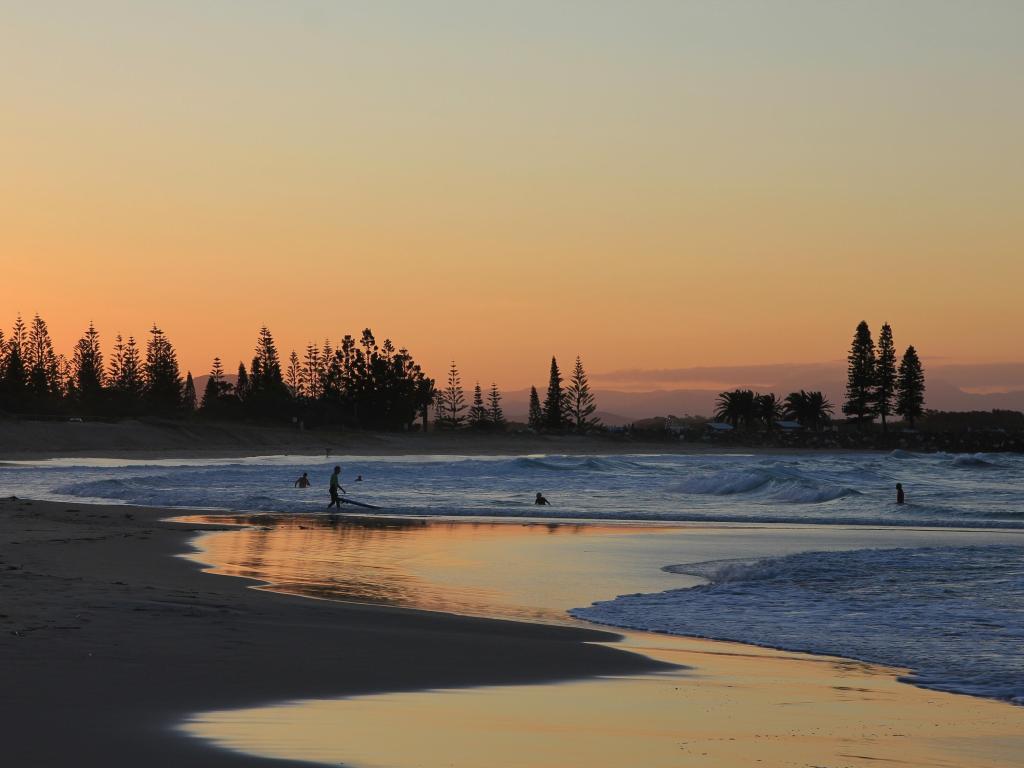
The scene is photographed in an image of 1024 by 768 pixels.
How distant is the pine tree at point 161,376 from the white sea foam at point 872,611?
15061 centimetres

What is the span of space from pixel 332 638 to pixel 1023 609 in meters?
9.44

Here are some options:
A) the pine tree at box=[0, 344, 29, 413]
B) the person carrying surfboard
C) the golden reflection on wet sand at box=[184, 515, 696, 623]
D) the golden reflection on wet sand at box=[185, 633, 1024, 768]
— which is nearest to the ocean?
the golden reflection on wet sand at box=[184, 515, 696, 623]

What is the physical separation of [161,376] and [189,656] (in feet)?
546

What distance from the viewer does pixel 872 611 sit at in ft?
50.0

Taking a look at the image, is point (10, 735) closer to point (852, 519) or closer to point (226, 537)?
point (226, 537)

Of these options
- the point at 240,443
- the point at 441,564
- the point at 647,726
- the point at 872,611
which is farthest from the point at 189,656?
the point at 240,443

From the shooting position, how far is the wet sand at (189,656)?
24.4 feet

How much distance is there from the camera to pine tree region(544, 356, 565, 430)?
7347 inches

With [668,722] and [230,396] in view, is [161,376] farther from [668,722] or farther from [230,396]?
[668,722]

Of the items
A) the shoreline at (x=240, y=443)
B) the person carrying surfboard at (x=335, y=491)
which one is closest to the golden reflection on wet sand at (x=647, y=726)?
the person carrying surfboard at (x=335, y=491)

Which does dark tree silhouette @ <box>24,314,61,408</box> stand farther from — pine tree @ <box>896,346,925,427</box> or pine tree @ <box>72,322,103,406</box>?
pine tree @ <box>896,346,925,427</box>

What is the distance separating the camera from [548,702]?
9.44m

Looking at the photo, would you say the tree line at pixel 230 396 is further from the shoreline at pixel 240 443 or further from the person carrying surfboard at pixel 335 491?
the person carrying surfboard at pixel 335 491

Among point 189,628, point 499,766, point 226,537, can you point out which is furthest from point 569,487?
point 499,766
